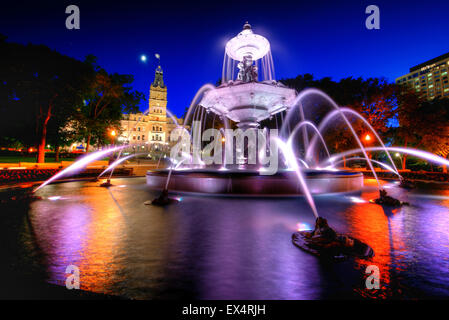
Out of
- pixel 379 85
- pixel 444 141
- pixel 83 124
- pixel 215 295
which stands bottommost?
pixel 215 295

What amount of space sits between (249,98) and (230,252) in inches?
368

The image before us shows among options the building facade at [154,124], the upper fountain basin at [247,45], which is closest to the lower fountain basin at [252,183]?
the upper fountain basin at [247,45]

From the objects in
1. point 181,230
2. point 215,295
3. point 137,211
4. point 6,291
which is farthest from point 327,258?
A: point 137,211

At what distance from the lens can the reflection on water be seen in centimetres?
229

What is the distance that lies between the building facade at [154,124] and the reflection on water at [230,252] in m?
99.1

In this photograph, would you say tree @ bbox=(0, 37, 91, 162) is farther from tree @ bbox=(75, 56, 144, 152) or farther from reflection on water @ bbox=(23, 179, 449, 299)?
reflection on water @ bbox=(23, 179, 449, 299)

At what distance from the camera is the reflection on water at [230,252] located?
2.29 metres

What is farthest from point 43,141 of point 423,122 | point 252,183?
point 423,122

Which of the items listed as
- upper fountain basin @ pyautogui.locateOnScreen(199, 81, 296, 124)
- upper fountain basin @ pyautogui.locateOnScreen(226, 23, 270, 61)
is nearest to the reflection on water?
upper fountain basin @ pyautogui.locateOnScreen(199, 81, 296, 124)

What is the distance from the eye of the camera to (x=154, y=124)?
110 meters

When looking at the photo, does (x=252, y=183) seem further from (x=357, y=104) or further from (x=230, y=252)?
(x=357, y=104)
